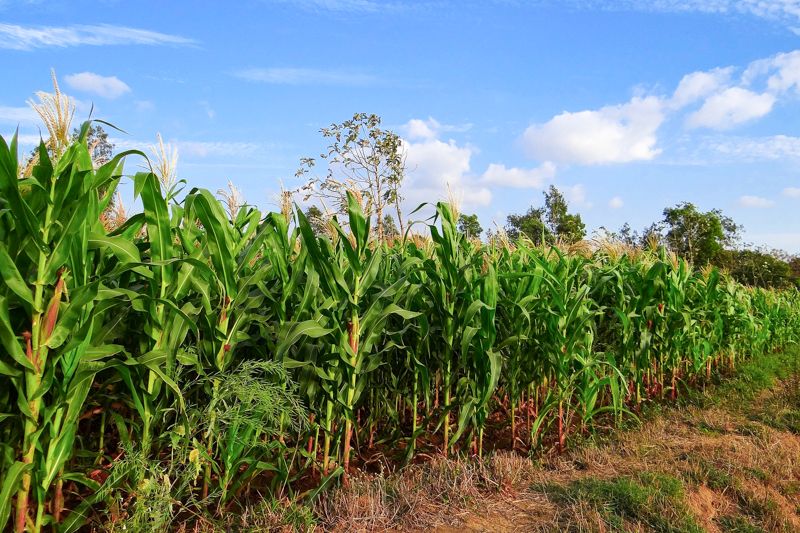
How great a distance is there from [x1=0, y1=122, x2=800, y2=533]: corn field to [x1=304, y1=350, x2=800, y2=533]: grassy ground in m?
0.30

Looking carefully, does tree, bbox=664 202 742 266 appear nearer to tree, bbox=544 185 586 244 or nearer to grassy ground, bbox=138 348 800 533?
tree, bbox=544 185 586 244

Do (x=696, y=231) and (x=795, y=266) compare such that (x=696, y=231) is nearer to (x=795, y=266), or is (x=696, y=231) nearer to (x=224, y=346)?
(x=795, y=266)

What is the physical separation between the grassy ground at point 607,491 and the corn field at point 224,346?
30 cm

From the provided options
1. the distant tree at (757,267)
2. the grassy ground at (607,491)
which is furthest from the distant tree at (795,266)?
the grassy ground at (607,491)

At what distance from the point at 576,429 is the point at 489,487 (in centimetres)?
151

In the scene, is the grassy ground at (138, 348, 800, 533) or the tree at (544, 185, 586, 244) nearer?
the grassy ground at (138, 348, 800, 533)

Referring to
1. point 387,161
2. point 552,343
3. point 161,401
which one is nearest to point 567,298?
point 552,343

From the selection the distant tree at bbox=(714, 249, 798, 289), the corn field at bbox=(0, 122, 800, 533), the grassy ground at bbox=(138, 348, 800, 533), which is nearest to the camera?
the corn field at bbox=(0, 122, 800, 533)

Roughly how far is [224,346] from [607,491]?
2485 mm

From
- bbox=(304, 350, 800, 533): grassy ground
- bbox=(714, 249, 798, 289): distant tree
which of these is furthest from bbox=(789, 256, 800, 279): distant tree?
bbox=(304, 350, 800, 533): grassy ground

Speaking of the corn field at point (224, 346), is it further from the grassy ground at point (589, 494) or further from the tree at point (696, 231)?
the tree at point (696, 231)

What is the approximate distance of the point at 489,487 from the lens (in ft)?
10.0

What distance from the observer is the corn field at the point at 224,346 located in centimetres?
209

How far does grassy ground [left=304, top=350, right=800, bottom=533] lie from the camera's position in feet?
8.79
